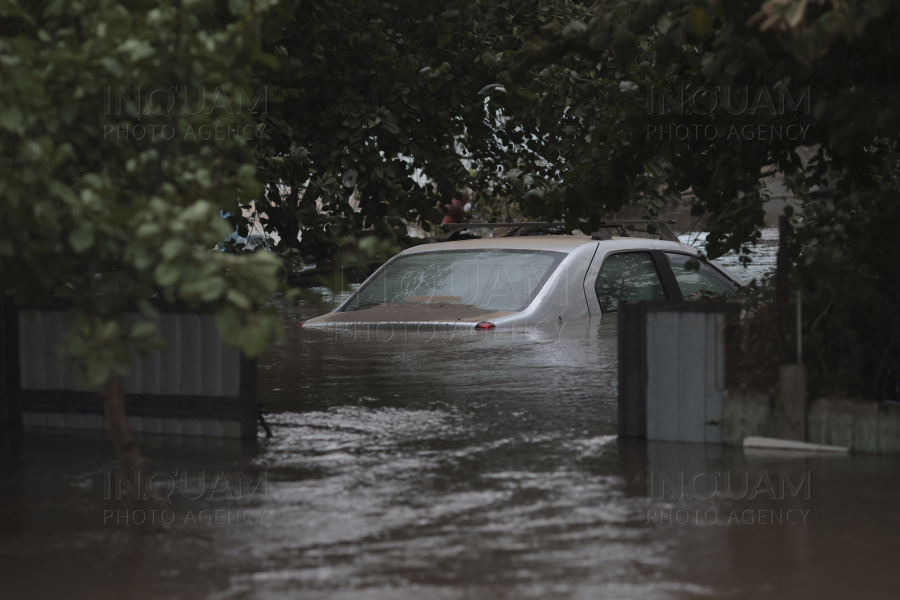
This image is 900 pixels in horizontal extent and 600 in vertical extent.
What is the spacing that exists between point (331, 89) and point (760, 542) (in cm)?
908

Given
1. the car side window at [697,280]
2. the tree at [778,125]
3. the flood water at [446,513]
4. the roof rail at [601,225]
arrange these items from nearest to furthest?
1. the flood water at [446,513]
2. the tree at [778,125]
3. the roof rail at [601,225]
4. the car side window at [697,280]

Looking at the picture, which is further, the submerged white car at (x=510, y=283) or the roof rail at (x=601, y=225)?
the roof rail at (x=601, y=225)

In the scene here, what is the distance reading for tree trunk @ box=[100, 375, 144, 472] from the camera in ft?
16.2

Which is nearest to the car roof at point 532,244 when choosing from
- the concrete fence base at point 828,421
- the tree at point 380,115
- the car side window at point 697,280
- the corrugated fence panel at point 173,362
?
the car side window at point 697,280

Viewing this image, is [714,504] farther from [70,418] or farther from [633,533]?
[70,418]

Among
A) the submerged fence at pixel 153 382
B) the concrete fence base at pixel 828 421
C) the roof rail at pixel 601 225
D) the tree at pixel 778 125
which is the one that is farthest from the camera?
the roof rail at pixel 601 225

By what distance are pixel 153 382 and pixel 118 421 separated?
2.45 metres

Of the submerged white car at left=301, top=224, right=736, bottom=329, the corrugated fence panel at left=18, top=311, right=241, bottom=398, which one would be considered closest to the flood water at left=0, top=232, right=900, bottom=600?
the corrugated fence panel at left=18, top=311, right=241, bottom=398

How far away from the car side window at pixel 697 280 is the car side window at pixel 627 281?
0.36 metres

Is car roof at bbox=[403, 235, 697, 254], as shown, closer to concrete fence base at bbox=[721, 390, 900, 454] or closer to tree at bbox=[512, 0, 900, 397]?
tree at bbox=[512, 0, 900, 397]

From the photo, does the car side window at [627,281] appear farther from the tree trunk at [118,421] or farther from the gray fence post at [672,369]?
the tree trunk at [118,421]

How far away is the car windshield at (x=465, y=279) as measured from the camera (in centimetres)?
1015

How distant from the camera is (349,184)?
1336 cm

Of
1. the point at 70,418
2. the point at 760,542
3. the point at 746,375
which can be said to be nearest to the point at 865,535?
the point at 760,542
